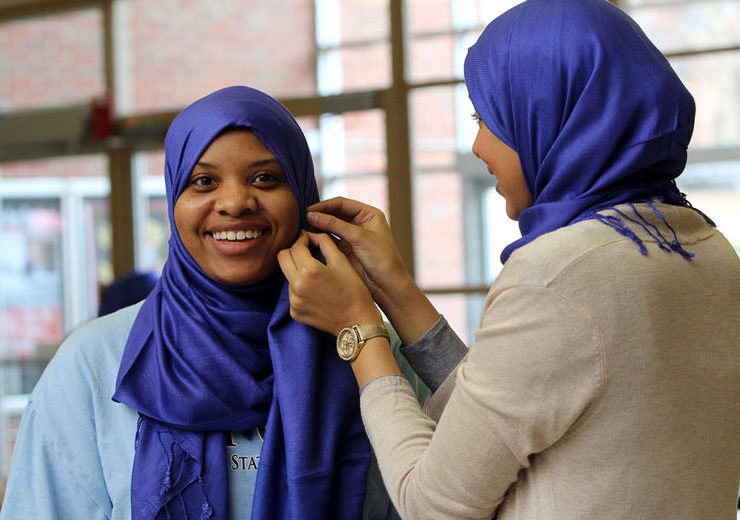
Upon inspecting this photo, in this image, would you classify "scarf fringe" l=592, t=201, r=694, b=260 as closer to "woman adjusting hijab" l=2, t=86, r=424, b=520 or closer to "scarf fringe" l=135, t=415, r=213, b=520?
"woman adjusting hijab" l=2, t=86, r=424, b=520

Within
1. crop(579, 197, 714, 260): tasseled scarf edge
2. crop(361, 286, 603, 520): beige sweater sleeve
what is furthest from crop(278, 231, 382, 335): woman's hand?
crop(579, 197, 714, 260): tasseled scarf edge

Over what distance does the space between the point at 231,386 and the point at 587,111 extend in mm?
689

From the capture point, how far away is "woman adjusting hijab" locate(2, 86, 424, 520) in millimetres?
1360

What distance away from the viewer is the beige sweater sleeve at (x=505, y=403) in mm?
979

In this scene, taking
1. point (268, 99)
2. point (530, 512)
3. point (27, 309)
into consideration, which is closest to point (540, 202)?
point (530, 512)

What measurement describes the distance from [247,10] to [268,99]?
2.87 meters

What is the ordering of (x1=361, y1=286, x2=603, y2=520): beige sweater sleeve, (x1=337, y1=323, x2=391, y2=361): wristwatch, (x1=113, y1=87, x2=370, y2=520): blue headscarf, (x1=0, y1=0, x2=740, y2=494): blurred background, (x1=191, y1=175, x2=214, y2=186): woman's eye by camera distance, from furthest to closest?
1. (x1=0, y1=0, x2=740, y2=494): blurred background
2. (x1=191, y1=175, x2=214, y2=186): woman's eye
3. (x1=113, y1=87, x2=370, y2=520): blue headscarf
4. (x1=337, y1=323, x2=391, y2=361): wristwatch
5. (x1=361, y1=286, x2=603, y2=520): beige sweater sleeve

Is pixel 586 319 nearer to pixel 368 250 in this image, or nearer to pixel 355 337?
pixel 355 337

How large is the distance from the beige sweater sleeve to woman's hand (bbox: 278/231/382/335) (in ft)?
0.89

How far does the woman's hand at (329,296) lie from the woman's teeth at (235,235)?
0.13 meters

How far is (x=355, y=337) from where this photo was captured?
49.8 inches

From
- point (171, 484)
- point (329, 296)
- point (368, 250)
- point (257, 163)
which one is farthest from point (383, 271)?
point (171, 484)

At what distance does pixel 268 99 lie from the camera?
1531 millimetres

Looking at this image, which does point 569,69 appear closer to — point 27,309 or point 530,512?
point 530,512
